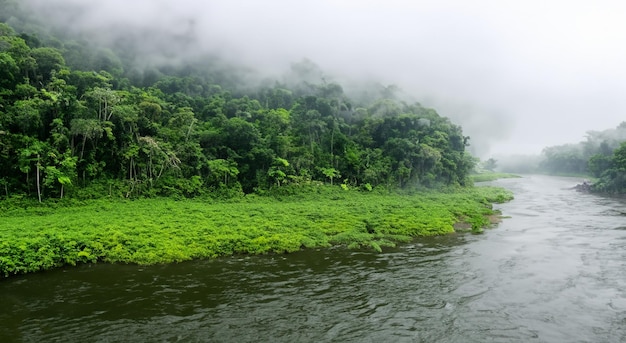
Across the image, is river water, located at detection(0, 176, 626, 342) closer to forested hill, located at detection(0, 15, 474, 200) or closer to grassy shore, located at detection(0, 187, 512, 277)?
grassy shore, located at detection(0, 187, 512, 277)

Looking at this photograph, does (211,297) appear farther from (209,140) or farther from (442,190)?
(442,190)

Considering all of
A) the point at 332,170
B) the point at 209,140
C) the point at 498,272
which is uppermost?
the point at 209,140

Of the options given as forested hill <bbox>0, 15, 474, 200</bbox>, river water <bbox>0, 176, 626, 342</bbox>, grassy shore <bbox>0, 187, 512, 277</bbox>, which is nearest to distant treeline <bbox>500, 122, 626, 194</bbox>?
forested hill <bbox>0, 15, 474, 200</bbox>

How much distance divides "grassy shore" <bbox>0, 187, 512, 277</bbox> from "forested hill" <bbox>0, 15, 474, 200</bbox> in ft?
11.0

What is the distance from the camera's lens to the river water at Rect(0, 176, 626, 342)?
1277cm

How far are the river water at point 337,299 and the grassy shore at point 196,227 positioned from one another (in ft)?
3.68

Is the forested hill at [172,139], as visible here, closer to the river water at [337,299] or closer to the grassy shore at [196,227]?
the grassy shore at [196,227]

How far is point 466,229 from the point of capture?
97.1ft

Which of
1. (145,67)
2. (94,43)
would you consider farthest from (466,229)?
(94,43)

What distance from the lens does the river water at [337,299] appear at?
41.9ft

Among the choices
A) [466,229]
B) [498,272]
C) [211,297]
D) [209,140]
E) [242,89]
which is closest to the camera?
[211,297]

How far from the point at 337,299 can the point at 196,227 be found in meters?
12.1

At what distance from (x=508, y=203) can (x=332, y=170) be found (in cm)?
2413

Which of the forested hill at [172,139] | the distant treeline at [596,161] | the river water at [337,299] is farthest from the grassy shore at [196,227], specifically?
the distant treeline at [596,161]
